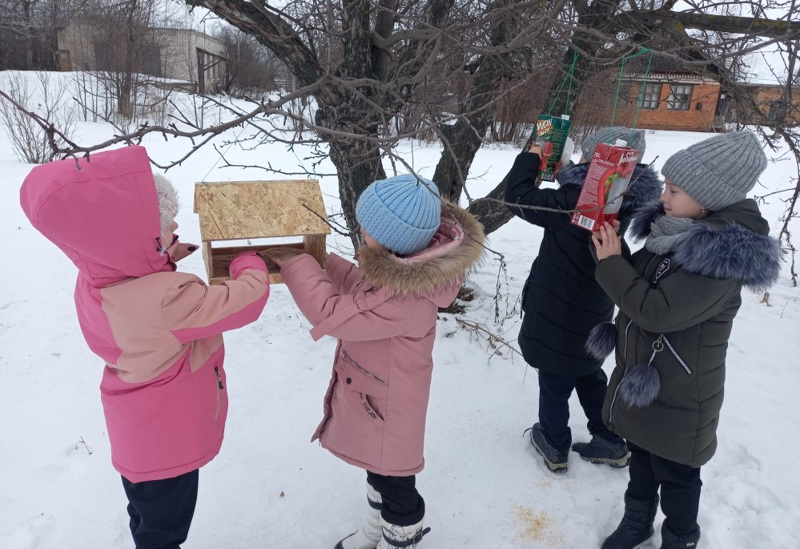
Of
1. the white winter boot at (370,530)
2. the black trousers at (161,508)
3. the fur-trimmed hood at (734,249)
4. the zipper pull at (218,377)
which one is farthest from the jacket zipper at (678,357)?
the black trousers at (161,508)

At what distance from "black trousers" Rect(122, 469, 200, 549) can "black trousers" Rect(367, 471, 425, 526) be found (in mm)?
708

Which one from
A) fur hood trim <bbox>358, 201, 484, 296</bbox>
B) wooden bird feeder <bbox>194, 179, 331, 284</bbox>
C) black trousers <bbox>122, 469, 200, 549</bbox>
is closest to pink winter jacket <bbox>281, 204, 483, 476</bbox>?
fur hood trim <bbox>358, 201, 484, 296</bbox>

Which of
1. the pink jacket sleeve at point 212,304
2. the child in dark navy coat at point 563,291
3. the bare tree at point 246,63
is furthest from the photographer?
the bare tree at point 246,63

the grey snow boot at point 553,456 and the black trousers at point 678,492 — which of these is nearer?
the black trousers at point 678,492

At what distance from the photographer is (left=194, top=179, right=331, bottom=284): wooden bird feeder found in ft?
6.04

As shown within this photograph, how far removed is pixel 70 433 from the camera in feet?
9.50

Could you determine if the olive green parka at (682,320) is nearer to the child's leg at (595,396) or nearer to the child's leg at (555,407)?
the child's leg at (555,407)

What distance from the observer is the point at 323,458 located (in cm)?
283

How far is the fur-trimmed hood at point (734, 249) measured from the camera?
172 cm

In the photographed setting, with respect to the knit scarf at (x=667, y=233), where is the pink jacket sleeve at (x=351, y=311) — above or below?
below

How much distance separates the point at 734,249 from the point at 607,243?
435 mm

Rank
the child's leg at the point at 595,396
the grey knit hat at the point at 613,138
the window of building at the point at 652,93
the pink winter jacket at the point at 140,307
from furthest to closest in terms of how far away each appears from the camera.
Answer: the window of building at the point at 652,93, the child's leg at the point at 595,396, the grey knit hat at the point at 613,138, the pink winter jacket at the point at 140,307

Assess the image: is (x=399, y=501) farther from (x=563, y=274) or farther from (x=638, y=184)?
(x=638, y=184)

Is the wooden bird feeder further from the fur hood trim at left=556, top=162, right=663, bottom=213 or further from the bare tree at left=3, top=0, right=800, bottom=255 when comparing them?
the fur hood trim at left=556, top=162, right=663, bottom=213
